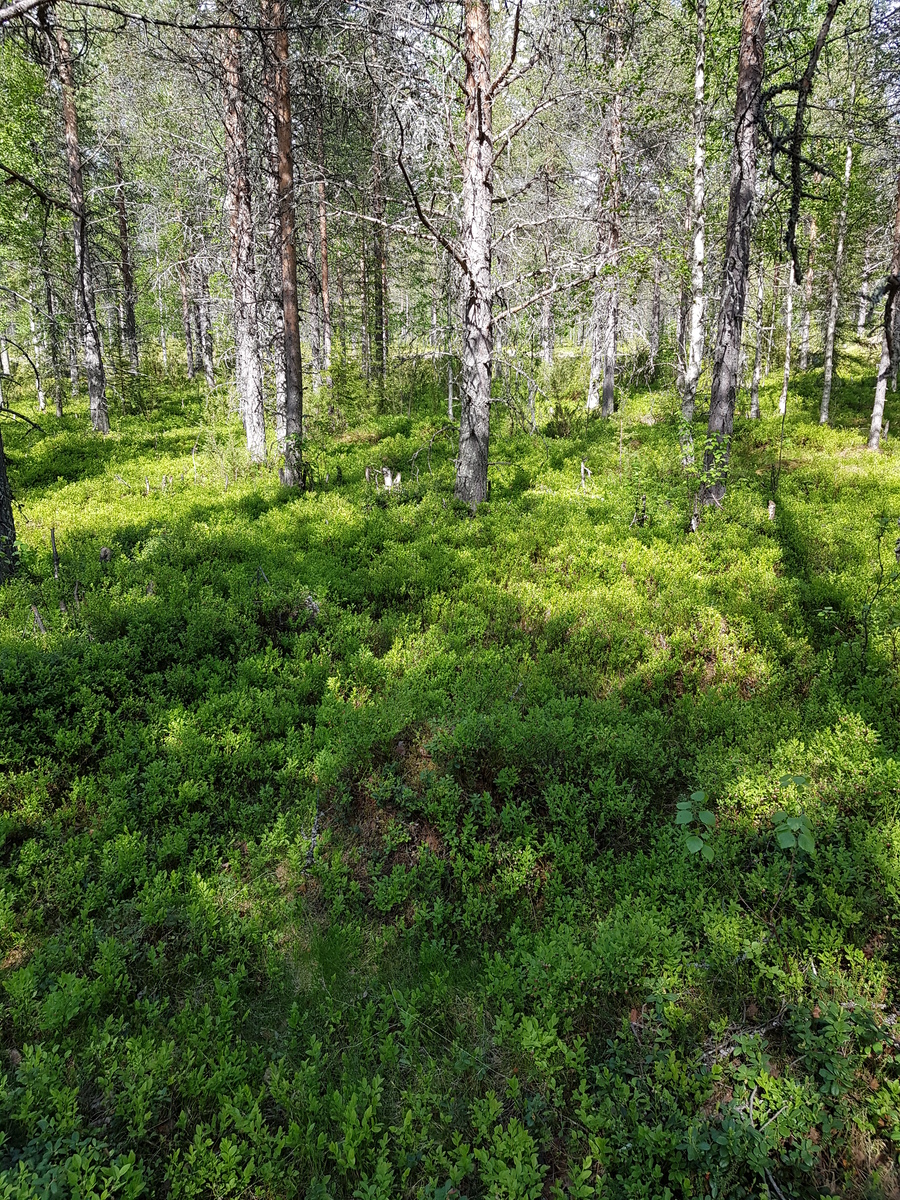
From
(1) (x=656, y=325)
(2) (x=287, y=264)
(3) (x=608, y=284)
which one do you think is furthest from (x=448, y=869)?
(1) (x=656, y=325)

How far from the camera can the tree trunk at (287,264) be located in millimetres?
10000

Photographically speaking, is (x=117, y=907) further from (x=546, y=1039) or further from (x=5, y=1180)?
(x=546, y=1039)

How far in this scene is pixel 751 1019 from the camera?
9.44 feet

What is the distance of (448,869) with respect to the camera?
401 centimetres

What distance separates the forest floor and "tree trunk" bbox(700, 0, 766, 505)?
2.52 m

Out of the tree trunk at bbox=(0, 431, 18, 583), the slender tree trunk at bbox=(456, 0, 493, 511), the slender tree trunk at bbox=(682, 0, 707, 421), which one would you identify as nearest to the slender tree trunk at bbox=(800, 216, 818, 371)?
the slender tree trunk at bbox=(682, 0, 707, 421)

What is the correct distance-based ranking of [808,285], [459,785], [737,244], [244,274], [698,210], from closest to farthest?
[459,785] → [737,244] → [698,210] → [244,274] → [808,285]

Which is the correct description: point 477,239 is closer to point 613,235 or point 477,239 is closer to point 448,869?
point 448,869

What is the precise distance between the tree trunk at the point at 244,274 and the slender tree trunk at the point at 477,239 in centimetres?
625

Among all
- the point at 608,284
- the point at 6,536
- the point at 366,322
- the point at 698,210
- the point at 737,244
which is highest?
the point at 698,210

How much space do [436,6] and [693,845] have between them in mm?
10732

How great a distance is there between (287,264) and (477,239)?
169 inches

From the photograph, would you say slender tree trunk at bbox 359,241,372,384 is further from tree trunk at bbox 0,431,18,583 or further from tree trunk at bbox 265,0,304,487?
tree trunk at bbox 0,431,18,583

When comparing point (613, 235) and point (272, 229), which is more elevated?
point (613, 235)
